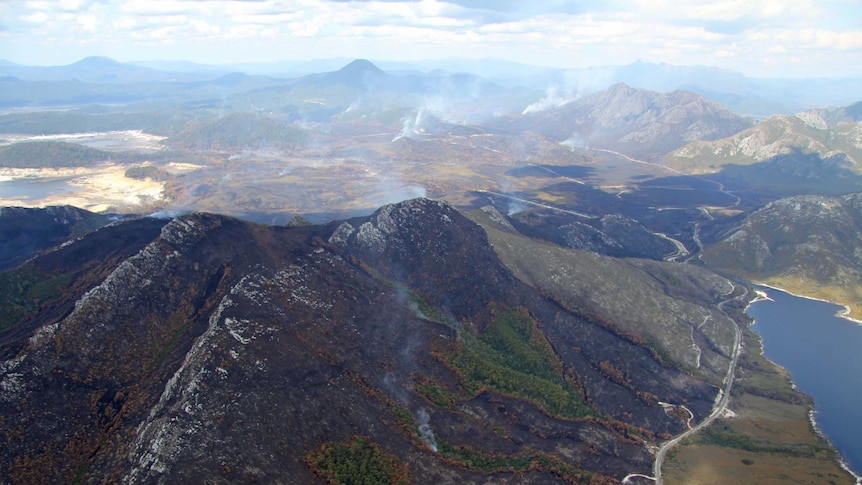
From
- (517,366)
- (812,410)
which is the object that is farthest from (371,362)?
(812,410)

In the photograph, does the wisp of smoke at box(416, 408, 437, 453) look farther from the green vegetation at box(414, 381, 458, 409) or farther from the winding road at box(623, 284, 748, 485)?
the winding road at box(623, 284, 748, 485)

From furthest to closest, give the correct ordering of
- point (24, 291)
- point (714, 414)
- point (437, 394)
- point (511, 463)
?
point (714, 414) → point (24, 291) → point (437, 394) → point (511, 463)

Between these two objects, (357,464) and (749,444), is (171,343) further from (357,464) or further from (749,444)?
(749,444)

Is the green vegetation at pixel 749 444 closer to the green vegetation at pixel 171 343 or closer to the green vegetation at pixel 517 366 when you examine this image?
the green vegetation at pixel 517 366

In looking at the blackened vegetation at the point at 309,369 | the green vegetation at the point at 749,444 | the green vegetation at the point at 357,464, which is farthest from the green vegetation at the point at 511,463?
the green vegetation at the point at 749,444

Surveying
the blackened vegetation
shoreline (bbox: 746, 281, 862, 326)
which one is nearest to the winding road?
the blackened vegetation

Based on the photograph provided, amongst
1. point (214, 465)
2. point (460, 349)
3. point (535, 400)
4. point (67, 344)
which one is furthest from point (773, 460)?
point (67, 344)

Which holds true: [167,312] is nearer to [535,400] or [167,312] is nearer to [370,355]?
[370,355]
